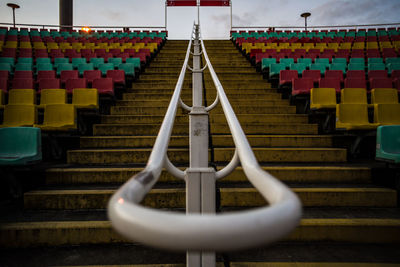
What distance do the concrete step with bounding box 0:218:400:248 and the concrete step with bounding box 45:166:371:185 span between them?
0.45 meters

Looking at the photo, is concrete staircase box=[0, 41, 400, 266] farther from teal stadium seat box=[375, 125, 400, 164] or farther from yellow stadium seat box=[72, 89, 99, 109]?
yellow stadium seat box=[72, 89, 99, 109]

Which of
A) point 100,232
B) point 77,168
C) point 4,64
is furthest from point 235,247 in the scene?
point 4,64

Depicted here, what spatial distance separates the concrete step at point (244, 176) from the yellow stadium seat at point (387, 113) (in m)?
0.98

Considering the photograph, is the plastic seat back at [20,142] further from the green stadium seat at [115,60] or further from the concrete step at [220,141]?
the green stadium seat at [115,60]

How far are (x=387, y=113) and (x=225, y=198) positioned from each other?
211cm

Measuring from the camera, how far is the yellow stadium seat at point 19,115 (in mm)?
2406

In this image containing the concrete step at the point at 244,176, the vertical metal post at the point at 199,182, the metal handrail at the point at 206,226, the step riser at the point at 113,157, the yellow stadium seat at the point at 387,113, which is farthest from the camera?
the yellow stadium seat at the point at 387,113

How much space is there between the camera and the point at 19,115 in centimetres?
243

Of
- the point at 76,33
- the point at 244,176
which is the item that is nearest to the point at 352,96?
the point at 244,176

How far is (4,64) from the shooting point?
179 inches

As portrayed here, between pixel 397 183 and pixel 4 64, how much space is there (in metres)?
6.36

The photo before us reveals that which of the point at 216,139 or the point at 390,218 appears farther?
the point at 216,139

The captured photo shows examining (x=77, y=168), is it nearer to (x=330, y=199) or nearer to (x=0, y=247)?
(x=0, y=247)

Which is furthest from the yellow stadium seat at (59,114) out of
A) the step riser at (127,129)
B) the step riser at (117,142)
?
the step riser at (117,142)
